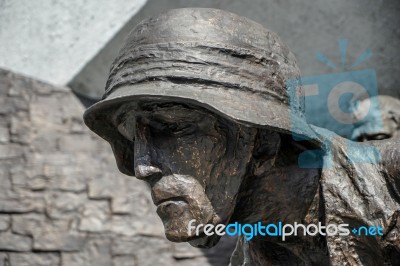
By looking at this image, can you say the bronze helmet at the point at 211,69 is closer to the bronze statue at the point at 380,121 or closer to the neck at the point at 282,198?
the neck at the point at 282,198

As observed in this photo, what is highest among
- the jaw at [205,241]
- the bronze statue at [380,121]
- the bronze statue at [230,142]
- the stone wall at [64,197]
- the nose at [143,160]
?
the bronze statue at [230,142]

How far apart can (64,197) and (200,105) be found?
7.68 ft

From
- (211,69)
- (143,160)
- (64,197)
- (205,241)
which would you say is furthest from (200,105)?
(64,197)

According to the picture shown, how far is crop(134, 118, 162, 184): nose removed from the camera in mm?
1868

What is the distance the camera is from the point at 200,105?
1762 mm

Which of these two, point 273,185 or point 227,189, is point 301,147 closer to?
point 273,185

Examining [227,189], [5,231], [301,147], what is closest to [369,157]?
[301,147]

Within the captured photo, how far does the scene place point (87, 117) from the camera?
2.00m

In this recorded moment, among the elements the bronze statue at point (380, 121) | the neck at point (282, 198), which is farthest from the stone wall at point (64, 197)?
the neck at point (282, 198)

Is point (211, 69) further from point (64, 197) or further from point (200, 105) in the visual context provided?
point (64, 197)

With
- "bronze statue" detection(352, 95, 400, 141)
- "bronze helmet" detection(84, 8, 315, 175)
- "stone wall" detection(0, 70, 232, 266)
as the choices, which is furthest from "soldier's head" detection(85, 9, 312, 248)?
"stone wall" detection(0, 70, 232, 266)

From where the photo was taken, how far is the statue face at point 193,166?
1.84 m

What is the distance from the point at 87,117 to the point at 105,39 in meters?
1.88

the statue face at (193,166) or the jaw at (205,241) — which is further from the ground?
the statue face at (193,166)
